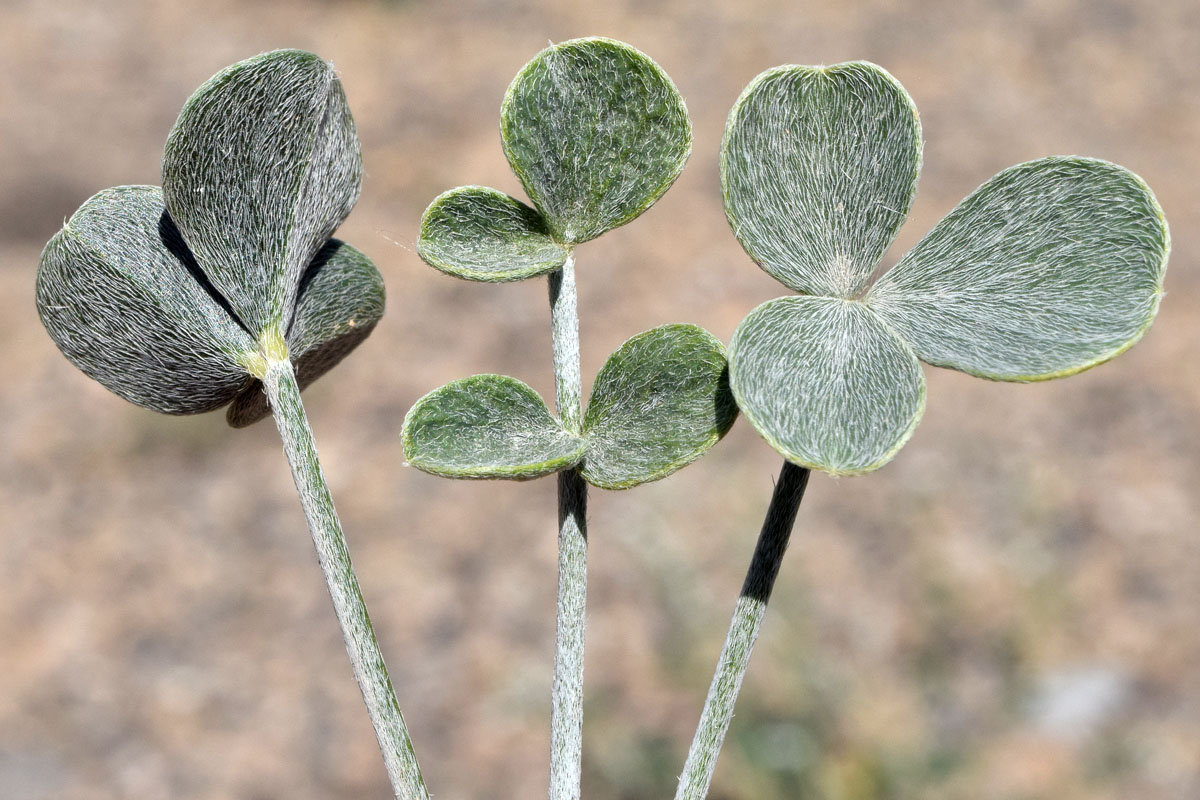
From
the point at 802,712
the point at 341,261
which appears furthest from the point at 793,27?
the point at 341,261

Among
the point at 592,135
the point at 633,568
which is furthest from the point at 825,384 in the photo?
the point at 633,568

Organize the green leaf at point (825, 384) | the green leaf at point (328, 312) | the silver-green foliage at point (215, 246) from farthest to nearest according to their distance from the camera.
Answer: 1. the green leaf at point (328, 312)
2. the silver-green foliage at point (215, 246)
3. the green leaf at point (825, 384)

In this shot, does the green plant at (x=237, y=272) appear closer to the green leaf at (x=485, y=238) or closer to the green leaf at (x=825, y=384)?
the green leaf at (x=485, y=238)

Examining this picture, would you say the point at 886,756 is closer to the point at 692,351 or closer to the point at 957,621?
the point at 957,621

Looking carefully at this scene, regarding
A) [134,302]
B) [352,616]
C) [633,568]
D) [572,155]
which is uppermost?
[572,155]

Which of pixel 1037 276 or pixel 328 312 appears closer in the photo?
pixel 1037 276

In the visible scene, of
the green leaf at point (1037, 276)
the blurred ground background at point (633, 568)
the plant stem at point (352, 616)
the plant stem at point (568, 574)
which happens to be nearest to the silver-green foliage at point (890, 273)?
the green leaf at point (1037, 276)

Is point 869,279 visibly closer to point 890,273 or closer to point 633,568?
point 890,273
